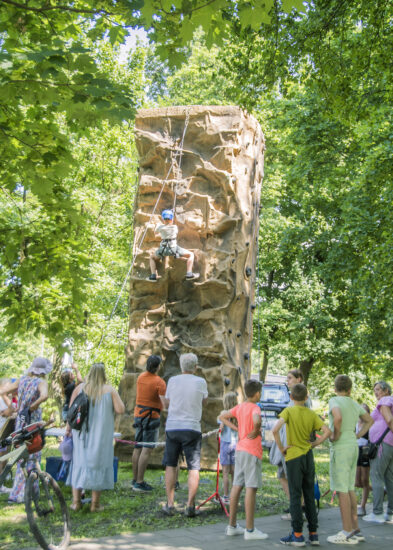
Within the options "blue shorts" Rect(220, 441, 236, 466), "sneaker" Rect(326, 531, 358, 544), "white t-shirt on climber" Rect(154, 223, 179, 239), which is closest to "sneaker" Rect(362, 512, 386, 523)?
"sneaker" Rect(326, 531, 358, 544)

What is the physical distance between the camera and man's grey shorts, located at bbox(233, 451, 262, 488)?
638 centimetres

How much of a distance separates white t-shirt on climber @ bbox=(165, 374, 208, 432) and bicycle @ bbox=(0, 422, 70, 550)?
6.03 ft

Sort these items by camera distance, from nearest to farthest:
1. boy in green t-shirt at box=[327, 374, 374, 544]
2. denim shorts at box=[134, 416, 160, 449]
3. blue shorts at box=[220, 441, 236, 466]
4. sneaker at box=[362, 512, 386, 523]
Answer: boy in green t-shirt at box=[327, 374, 374, 544] → sneaker at box=[362, 512, 386, 523] → blue shorts at box=[220, 441, 236, 466] → denim shorts at box=[134, 416, 160, 449]

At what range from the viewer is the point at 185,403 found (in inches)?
291

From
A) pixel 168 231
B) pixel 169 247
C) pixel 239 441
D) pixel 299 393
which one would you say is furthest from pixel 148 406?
pixel 168 231

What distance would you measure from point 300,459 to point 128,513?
7.95 ft

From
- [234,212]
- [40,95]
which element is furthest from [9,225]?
[234,212]

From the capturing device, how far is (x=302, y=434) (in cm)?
636

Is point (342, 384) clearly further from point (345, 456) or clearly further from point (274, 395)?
point (274, 395)

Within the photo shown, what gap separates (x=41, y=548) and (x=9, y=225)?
13.4 feet

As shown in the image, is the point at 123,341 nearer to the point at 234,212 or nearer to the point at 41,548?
the point at 234,212

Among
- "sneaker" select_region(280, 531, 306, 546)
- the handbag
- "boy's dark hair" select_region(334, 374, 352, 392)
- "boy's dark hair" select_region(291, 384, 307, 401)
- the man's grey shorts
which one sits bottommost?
"sneaker" select_region(280, 531, 306, 546)

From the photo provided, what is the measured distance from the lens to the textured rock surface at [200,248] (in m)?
11.8

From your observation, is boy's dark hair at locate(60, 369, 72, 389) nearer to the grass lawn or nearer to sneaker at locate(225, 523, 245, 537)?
the grass lawn
